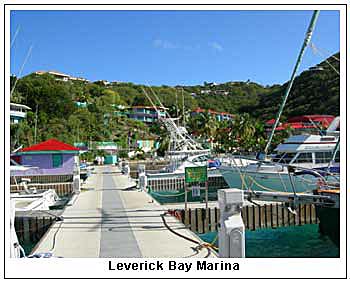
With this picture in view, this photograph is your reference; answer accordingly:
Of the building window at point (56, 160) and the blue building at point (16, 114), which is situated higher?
the blue building at point (16, 114)

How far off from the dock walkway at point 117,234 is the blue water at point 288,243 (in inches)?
91.7

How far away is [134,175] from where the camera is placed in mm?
33062

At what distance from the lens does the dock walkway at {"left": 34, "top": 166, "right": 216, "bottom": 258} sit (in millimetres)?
7471

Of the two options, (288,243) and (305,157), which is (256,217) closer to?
(288,243)

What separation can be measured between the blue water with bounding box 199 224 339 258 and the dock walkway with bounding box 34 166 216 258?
91.7 inches

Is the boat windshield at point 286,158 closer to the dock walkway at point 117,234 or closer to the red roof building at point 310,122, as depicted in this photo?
the dock walkway at point 117,234

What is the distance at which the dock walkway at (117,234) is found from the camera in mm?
7471

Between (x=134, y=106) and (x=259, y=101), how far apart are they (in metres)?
31.6

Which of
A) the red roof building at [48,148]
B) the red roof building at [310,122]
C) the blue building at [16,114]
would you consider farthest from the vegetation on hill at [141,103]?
the red roof building at [48,148]

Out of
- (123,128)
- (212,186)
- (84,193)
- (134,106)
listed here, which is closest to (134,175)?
(212,186)

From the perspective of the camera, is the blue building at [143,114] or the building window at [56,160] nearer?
the building window at [56,160]

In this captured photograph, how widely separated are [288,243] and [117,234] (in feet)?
20.8

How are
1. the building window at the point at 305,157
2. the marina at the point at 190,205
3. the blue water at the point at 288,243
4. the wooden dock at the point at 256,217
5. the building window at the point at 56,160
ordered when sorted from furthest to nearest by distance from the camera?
the building window at the point at 56,160 → the building window at the point at 305,157 → the wooden dock at the point at 256,217 → the blue water at the point at 288,243 → the marina at the point at 190,205
